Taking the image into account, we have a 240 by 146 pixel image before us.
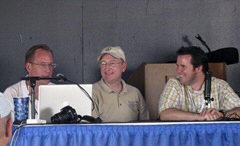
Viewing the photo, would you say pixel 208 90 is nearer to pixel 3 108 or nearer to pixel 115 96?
pixel 115 96

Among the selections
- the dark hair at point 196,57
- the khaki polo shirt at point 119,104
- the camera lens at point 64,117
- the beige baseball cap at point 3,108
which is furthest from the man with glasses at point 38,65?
the beige baseball cap at point 3,108

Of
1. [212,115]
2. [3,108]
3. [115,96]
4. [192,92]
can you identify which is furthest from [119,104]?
[3,108]

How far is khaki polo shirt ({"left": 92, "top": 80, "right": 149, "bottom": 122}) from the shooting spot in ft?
12.9

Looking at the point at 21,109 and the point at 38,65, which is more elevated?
the point at 38,65

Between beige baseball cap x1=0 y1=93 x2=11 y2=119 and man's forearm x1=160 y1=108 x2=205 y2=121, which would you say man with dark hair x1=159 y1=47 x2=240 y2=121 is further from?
beige baseball cap x1=0 y1=93 x2=11 y2=119

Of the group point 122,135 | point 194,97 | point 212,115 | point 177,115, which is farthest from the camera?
point 194,97

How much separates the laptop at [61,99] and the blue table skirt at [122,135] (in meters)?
0.30

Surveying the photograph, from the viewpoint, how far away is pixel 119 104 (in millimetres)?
3992

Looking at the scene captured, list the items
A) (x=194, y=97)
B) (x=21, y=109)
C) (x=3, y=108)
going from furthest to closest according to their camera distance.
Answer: (x=194, y=97)
(x=21, y=109)
(x=3, y=108)

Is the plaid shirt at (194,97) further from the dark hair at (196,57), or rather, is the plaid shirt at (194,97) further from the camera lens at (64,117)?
the camera lens at (64,117)

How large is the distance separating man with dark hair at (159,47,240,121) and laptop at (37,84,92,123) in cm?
84

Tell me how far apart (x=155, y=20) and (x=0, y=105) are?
137 inches

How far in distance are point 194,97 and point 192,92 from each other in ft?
0.13

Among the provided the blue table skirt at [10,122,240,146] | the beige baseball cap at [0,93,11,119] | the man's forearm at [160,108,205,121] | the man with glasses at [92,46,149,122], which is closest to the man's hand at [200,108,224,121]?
the man's forearm at [160,108,205,121]
